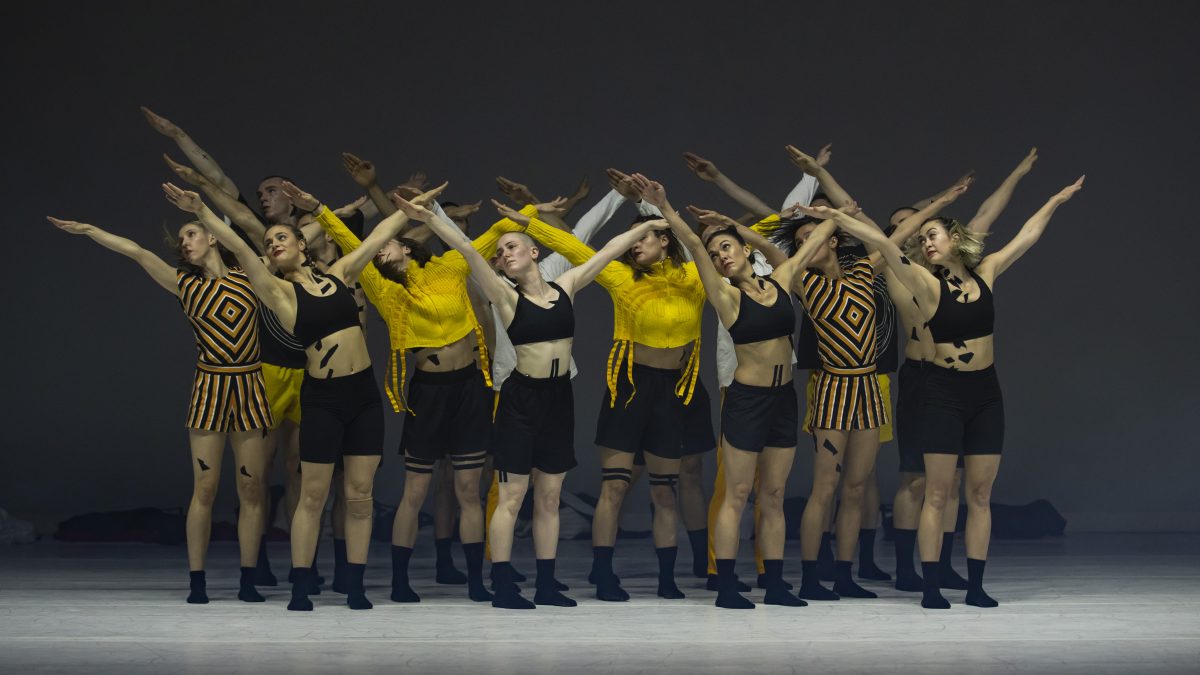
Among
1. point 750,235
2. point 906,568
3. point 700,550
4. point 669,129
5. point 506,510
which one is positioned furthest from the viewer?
point 669,129

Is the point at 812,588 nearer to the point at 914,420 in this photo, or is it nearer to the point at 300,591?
the point at 914,420

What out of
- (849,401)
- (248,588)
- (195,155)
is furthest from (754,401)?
(195,155)

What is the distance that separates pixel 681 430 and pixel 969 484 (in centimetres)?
122

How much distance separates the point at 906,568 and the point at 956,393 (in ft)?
3.25

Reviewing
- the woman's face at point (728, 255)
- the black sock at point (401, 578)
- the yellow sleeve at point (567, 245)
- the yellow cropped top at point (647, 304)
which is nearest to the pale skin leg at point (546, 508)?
the yellow cropped top at point (647, 304)

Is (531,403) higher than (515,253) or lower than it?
lower

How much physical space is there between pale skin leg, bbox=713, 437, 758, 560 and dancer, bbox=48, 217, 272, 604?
6.30ft

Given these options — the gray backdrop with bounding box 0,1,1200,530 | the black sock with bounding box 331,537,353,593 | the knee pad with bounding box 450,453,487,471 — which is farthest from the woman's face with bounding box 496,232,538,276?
the gray backdrop with bounding box 0,1,1200,530

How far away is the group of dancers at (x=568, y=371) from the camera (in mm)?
5918

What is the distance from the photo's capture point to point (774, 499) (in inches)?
241

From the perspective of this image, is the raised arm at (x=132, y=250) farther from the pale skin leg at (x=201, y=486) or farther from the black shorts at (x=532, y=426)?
the black shorts at (x=532, y=426)

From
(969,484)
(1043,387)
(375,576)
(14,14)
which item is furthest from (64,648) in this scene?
(1043,387)

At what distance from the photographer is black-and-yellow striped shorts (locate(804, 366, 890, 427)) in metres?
6.32

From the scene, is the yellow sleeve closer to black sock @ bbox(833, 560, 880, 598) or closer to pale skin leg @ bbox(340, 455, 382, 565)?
pale skin leg @ bbox(340, 455, 382, 565)
